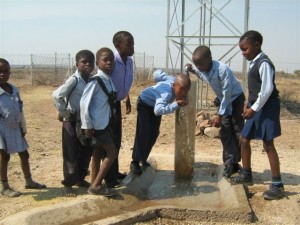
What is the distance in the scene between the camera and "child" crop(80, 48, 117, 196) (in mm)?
3775

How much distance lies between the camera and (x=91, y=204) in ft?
12.3

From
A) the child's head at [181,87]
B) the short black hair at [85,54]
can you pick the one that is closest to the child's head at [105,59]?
the short black hair at [85,54]

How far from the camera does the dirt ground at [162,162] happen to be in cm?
396

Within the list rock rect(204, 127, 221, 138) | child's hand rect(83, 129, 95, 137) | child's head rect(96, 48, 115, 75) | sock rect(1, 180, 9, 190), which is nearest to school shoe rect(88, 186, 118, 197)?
child's hand rect(83, 129, 95, 137)

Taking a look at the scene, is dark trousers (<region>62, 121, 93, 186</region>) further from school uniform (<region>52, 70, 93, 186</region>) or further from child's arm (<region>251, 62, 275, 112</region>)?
child's arm (<region>251, 62, 275, 112</region>)

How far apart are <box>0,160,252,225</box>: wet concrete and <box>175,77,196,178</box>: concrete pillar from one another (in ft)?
0.52

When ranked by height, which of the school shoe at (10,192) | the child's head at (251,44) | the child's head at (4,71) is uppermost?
the child's head at (251,44)

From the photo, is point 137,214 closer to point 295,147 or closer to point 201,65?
point 201,65

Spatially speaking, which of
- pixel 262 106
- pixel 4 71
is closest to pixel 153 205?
pixel 262 106

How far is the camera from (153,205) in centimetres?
404

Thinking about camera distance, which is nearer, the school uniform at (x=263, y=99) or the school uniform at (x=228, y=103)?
the school uniform at (x=263, y=99)

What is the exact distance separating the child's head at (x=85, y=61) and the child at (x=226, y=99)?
1.11 metres

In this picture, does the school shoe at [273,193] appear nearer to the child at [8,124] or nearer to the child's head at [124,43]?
the child's head at [124,43]

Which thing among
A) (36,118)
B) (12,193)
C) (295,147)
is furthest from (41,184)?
(36,118)
